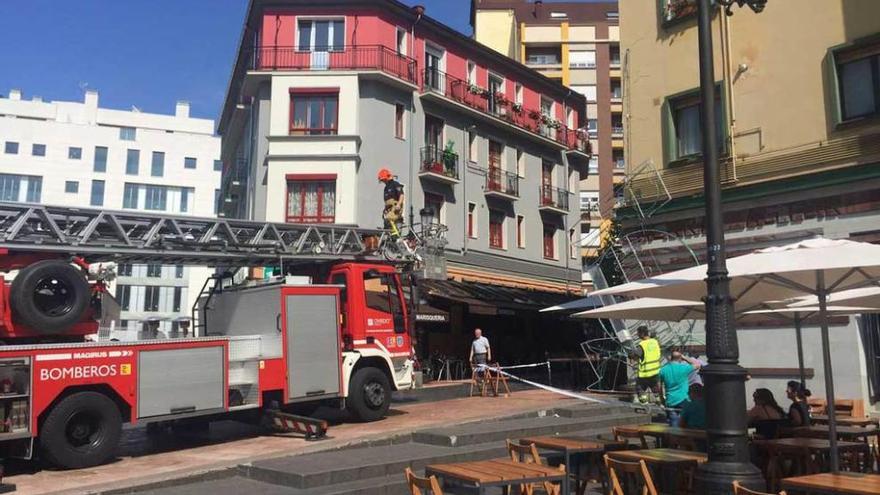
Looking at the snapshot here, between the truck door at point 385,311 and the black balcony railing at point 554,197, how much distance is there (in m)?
19.9

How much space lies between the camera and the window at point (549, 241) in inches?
1338

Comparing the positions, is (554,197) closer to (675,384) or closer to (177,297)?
(675,384)

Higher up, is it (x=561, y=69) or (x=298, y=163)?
(x=561, y=69)

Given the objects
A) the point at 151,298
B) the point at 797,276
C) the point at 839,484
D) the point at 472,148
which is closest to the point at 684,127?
the point at 797,276

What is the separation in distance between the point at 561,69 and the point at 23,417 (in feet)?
152

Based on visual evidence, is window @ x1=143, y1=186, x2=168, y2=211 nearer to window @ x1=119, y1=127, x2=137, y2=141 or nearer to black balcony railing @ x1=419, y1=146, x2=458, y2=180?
window @ x1=119, y1=127, x2=137, y2=141

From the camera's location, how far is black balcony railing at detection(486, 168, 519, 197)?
30672mm

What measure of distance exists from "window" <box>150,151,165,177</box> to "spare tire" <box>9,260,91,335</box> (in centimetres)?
7310

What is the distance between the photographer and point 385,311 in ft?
45.8

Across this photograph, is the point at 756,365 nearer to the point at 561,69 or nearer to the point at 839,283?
the point at 839,283

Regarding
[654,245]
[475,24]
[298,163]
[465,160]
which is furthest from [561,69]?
[654,245]

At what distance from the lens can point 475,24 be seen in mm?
49062

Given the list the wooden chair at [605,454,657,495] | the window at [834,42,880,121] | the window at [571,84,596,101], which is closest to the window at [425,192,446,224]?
the window at [834,42,880,121]

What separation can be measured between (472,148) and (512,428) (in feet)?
65.6
